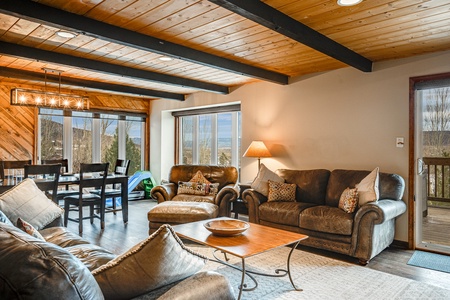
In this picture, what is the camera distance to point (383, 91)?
A: 408 cm

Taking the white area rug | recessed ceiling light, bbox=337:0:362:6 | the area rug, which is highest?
recessed ceiling light, bbox=337:0:362:6

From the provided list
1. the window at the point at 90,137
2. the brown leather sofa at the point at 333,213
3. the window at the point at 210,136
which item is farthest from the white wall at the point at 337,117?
the window at the point at 90,137

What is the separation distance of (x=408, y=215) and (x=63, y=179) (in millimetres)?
4753

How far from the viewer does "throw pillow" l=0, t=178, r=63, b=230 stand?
2.58 metres

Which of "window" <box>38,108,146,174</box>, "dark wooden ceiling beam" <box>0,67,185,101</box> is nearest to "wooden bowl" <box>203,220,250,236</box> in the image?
"dark wooden ceiling beam" <box>0,67,185,101</box>

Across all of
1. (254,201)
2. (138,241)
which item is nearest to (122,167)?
(138,241)

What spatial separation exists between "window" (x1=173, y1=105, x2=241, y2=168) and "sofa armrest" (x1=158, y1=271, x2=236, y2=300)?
4.82 m

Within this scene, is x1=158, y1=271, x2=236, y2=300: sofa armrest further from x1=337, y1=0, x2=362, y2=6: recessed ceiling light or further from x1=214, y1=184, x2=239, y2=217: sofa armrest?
x1=214, y1=184, x2=239, y2=217: sofa armrest

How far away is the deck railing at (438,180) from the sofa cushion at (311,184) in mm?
1320

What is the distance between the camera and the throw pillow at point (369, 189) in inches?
134

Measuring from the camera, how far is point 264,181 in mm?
4387

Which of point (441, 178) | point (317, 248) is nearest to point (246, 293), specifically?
point (317, 248)

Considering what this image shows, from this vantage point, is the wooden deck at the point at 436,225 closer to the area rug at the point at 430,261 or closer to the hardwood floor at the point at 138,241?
the area rug at the point at 430,261

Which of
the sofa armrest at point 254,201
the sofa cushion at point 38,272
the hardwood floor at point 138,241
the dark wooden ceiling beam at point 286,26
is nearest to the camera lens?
the sofa cushion at point 38,272
